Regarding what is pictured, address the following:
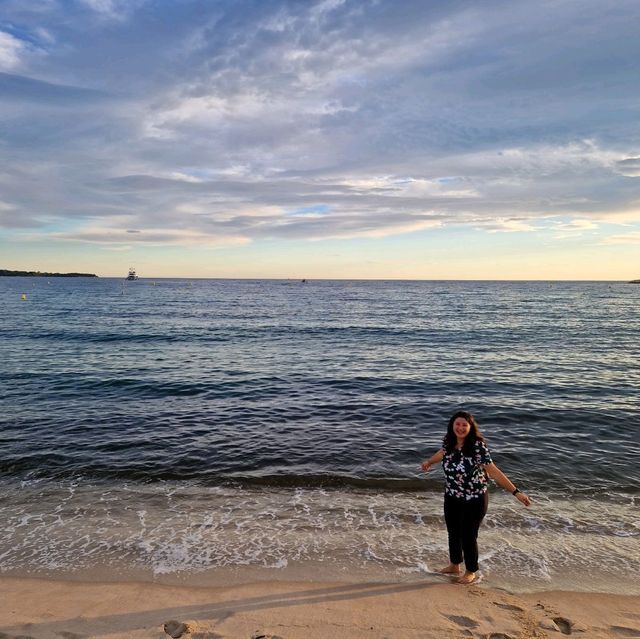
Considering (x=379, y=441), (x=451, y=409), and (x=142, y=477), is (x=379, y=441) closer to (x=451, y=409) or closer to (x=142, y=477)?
(x=451, y=409)

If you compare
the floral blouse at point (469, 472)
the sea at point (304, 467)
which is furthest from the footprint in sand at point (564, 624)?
the floral blouse at point (469, 472)

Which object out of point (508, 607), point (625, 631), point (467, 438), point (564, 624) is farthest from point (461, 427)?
point (625, 631)

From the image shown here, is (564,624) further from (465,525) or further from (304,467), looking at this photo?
(304,467)

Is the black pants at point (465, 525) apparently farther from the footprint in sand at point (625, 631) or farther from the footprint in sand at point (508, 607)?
the footprint in sand at point (625, 631)

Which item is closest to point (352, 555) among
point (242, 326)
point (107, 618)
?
point (107, 618)

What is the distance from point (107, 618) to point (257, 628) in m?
1.82

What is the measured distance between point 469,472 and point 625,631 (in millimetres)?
2340

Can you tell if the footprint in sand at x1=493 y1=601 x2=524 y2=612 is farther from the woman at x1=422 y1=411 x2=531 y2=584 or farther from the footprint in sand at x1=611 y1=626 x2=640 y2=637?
the footprint in sand at x1=611 y1=626 x2=640 y2=637

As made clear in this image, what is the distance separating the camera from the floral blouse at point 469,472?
20.3 feet

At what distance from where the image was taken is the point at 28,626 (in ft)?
17.9

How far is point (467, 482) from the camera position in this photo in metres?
6.23

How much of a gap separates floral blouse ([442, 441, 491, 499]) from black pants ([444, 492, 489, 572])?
3.8 inches

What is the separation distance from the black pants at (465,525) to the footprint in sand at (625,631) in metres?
1.65

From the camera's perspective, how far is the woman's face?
20.5ft
